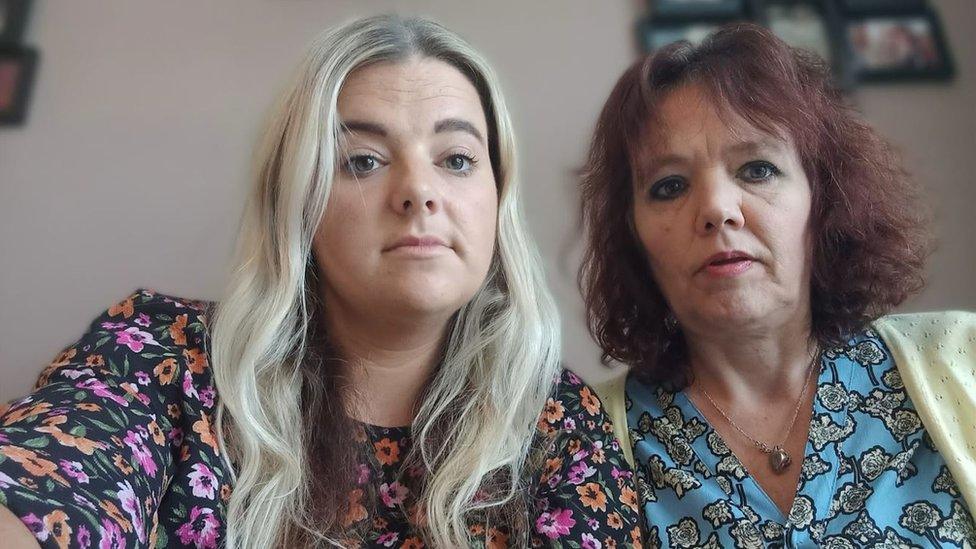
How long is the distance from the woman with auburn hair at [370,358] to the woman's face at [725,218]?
21 cm

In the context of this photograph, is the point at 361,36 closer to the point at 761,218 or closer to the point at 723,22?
the point at 761,218

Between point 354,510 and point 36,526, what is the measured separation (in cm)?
45

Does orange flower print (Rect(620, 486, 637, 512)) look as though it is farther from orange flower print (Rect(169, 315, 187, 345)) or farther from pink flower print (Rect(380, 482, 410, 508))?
orange flower print (Rect(169, 315, 187, 345))

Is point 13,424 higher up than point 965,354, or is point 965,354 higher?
point 965,354

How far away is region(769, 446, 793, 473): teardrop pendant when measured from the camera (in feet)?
4.31

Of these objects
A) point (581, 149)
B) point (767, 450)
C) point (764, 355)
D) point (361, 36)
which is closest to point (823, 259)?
point (764, 355)

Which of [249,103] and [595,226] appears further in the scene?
[249,103]

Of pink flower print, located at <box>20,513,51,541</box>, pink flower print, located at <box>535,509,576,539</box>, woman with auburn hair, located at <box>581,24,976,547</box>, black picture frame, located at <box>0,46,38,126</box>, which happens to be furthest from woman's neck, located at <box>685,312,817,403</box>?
black picture frame, located at <box>0,46,38,126</box>

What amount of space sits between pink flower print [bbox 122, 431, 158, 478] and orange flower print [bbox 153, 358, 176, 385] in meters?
0.10

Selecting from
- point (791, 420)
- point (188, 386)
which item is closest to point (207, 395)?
point (188, 386)

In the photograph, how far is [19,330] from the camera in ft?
5.59

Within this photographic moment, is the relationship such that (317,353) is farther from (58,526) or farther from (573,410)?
(58,526)

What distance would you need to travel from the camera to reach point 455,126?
1.24m

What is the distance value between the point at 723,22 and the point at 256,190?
1.13m
